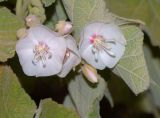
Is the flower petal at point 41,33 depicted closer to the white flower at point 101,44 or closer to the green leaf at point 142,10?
the white flower at point 101,44

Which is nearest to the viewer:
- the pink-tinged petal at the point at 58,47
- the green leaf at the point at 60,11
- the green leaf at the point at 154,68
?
the pink-tinged petal at the point at 58,47

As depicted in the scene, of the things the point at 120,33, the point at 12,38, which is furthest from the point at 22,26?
the point at 120,33

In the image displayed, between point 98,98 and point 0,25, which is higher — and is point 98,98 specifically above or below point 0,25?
below

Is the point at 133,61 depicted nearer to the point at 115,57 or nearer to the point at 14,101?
the point at 115,57

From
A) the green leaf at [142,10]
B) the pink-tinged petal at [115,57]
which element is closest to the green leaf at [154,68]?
the green leaf at [142,10]

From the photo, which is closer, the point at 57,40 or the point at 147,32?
the point at 57,40

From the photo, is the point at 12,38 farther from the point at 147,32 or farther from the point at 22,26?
the point at 147,32

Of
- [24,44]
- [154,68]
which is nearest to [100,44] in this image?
[24,44]
